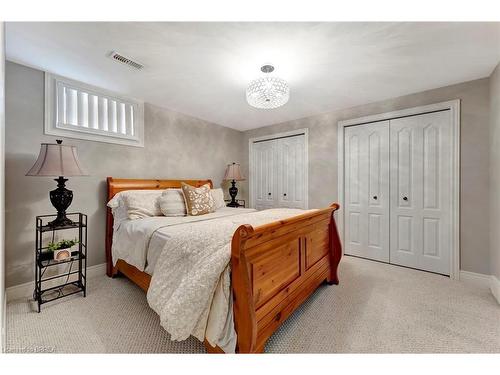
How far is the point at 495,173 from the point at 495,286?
1.11 m

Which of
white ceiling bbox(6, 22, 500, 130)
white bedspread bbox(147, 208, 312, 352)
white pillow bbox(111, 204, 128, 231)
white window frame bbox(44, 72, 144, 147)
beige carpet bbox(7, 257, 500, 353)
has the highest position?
white ceiling bbox(6, 22, 500, 130)

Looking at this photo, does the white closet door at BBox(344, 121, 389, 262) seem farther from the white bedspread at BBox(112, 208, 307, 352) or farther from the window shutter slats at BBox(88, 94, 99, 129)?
the window shutter slats at BBox(88, 94, 99, 129)

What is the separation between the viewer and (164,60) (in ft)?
6.64

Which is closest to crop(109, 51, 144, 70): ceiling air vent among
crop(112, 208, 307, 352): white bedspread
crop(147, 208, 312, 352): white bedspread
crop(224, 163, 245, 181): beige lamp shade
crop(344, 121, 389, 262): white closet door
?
crop(112, 208, 307, 352): white bedspread

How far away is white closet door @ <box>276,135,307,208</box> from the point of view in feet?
12.5

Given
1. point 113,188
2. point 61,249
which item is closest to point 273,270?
point 61,249

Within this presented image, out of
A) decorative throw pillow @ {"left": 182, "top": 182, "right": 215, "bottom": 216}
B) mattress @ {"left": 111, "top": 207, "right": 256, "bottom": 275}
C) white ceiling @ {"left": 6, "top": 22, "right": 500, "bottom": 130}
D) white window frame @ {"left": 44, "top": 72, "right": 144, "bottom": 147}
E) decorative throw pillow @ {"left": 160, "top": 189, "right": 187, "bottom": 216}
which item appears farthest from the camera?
decorative throw pillow @ {"left": 182, "top": 182, "right": 215, "bottom": 216}

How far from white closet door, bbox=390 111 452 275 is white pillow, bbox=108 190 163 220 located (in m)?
3.08

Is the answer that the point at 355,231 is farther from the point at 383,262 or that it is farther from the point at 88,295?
the point at 88,295

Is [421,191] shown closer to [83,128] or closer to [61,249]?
[61,249]

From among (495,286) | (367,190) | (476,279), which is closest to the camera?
(495,286)

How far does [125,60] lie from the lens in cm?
202
